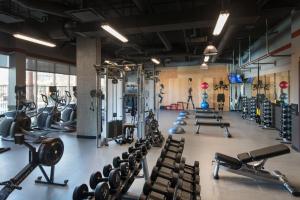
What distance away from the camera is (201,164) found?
15.0 ft

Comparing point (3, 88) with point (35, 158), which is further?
point (3, 88)

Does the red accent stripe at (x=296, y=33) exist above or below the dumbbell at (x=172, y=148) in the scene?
above

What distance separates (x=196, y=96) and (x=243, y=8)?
444 inches

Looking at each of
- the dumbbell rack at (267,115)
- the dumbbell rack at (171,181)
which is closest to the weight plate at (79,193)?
the dumbbell rack at (171,181)

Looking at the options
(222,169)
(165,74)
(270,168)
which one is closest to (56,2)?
(222,169)

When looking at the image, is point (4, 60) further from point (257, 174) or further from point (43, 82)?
point (257, 174)

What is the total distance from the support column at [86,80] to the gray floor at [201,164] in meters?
0.43

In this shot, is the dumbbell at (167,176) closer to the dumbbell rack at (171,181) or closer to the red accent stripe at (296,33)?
the dumbbell rack at (171,181)

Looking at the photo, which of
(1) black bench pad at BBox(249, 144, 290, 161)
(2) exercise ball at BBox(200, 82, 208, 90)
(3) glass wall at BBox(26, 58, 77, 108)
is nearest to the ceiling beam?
(3) glass wall at BBox(26, 58, 77, 108)

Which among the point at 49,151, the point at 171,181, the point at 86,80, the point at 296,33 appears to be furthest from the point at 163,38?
the point at 171,181

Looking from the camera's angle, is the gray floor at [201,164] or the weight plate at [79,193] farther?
the gray floor at [201,164]

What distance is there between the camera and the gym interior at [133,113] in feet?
10.4

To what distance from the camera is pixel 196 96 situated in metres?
16.0

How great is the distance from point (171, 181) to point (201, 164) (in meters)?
2.11
